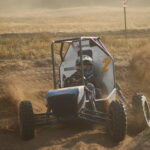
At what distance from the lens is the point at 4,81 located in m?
13.8

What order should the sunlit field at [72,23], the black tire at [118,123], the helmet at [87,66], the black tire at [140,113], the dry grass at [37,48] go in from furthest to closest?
the sunlit field at [72,23] → the dry grass at [37,48] → the helmet at [87,66] → the black tire at [140,113] → the black tire at [118,123]

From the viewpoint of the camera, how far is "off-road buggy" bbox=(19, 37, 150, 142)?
8023mm

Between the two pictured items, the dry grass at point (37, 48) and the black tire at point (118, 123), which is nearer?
the black tire at point (118, 123)

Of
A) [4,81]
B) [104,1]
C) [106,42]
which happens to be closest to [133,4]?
[104,1]

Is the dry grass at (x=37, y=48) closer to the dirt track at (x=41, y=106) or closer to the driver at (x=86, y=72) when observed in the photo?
the dirt track at (x=41, y=106)

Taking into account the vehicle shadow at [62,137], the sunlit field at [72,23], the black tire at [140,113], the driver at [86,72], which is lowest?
the vehicle shadow at [62,137]

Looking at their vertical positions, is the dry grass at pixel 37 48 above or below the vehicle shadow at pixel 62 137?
above

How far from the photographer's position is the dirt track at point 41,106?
7969 millimetres

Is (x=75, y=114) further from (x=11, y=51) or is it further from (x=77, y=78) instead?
(x=11, y=51)

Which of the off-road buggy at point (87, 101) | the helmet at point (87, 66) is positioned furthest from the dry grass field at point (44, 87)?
the helmet at point (87, 66)

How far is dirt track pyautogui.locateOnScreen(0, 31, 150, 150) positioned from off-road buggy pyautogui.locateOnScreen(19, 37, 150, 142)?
0.28m

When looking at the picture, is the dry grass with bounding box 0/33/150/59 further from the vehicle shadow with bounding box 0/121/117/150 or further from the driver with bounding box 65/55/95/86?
the vehicle shadow with bounding box 0/121/117/150

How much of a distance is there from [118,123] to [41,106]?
3.85 m

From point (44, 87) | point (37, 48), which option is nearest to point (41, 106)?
point (44, 87)
